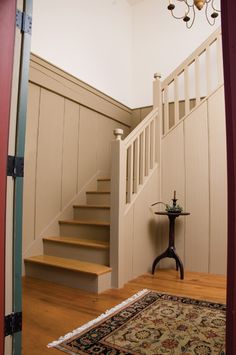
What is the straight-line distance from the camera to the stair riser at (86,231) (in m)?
2.99

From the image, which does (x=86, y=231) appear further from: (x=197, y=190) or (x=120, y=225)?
(x=197, y=190)

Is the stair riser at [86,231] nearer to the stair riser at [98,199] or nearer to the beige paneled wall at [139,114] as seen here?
the stair riser at [98,199]

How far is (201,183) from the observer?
3207 mm

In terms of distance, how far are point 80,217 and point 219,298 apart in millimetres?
1879

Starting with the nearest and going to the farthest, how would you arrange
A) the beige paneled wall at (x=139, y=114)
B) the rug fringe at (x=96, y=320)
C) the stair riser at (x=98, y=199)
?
the rug fringe at (x=96, y=320) → the stair riser at (x=98, y=199) → the beige paneled wall at (x=139, y=114)

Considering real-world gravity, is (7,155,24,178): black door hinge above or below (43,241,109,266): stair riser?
above

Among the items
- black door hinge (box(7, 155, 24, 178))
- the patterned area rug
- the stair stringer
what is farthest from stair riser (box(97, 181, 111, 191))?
black door hinge (box(7, 155, 24, 178))

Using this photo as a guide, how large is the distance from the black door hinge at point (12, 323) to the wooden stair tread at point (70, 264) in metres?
1.08

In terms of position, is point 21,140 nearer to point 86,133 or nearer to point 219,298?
point 219,298

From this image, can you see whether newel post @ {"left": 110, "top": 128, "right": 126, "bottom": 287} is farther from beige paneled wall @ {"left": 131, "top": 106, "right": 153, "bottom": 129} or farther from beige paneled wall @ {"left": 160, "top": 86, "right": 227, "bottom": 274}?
beige paneled wall @ {"left": 131, "top": 106, "right": 153, "bottom": 129}

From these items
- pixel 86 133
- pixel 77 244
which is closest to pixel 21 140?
pixel 77 244

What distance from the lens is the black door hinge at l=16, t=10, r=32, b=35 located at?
1403 mm

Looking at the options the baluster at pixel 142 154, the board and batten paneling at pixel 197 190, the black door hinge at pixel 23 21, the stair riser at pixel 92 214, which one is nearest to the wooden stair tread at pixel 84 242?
the stair riser at pixel 92 214

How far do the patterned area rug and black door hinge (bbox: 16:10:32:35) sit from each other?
168cm
